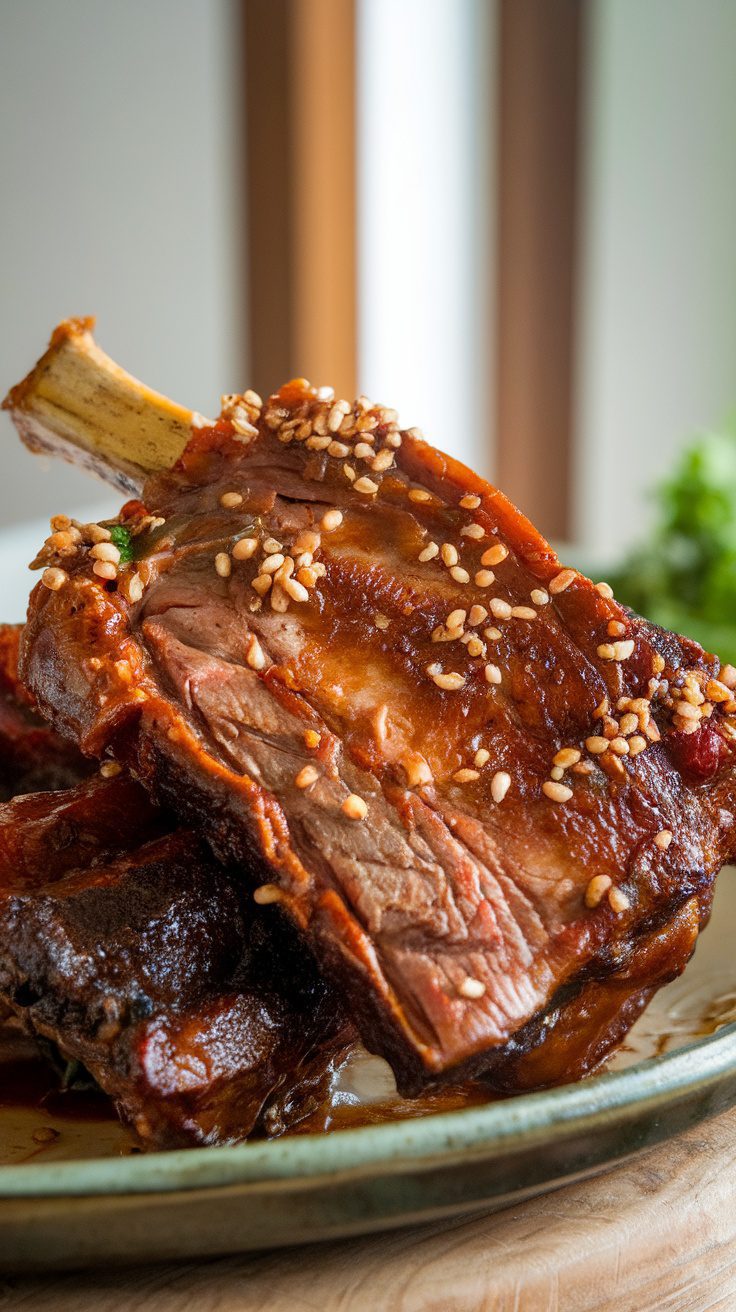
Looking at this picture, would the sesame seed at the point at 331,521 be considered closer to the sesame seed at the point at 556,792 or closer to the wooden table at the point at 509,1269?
the sesame seed at the point at 556,792

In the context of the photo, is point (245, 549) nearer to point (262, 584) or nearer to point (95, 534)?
point (262, 584)

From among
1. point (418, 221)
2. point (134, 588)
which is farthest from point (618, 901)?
point (418, 221)

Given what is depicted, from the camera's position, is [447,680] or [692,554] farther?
[692,554]

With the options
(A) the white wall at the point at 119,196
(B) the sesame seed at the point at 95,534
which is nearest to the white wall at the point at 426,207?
(A) the white wall at the point at 119,196

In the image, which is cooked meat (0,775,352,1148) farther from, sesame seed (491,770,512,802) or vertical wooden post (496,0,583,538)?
vertical wooden post (496,0,583,538)

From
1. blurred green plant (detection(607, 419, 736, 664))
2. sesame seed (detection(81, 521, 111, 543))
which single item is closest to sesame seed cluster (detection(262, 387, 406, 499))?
sesame seed (detection(81, 521, 111, 543))

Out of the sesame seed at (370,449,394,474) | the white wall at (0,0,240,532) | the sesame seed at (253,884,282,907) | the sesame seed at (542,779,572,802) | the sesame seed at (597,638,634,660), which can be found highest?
the white wall at (0,0,240,532)
